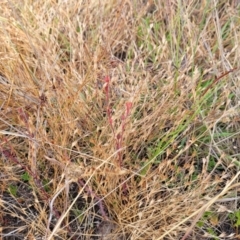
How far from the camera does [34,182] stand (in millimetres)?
1005

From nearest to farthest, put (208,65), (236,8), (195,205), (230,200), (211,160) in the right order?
(195,205)
(230,200)
(211,160)
(208,65)
(236,8)

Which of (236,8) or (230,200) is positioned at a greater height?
(236,8)

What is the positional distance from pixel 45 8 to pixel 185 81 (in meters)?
0.52

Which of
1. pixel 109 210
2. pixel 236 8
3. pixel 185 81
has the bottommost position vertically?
pixel 109 210

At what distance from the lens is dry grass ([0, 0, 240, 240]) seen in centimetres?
95

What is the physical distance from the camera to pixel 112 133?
966 millimetres

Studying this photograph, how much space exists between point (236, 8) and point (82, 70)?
584 mm

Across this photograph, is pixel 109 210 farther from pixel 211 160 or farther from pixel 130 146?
pixel 211 160

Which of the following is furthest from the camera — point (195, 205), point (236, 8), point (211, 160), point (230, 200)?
point (236, 8)

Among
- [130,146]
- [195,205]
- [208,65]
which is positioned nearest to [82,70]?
[130,146]

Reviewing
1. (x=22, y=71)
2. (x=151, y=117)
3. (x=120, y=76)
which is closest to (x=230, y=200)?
(x=151, y=117)

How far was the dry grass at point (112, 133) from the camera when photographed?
3.11 feet

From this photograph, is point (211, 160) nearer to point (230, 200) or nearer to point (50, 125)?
point (230, 200)

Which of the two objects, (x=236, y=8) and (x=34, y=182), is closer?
(x=34, y=182)
